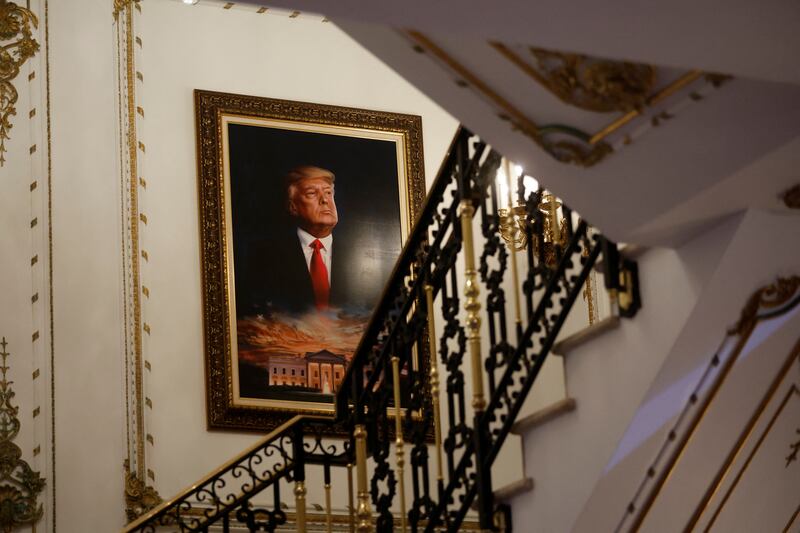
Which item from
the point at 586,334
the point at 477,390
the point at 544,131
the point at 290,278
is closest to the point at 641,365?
the point at 586,334

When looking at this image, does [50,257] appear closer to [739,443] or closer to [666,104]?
[739,443]

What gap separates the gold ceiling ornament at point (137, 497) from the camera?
9133mm

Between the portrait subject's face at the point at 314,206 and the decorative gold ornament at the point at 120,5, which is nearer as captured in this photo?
the decorative gold ornament at the point at 120,5

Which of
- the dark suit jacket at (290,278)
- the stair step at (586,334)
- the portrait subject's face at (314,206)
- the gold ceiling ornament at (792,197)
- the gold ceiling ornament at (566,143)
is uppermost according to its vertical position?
the portrait subject's face at (314,206)

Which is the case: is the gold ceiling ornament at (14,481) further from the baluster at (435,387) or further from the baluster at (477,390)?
the baluster at (477,390)

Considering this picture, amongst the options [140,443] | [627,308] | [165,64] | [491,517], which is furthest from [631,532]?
[165,64]

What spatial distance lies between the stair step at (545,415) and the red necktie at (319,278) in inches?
184

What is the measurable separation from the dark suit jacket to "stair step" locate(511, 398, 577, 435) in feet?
15.1

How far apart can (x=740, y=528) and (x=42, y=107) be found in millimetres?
5568

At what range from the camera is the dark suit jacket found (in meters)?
10.1

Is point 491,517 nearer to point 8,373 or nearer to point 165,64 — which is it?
point 8,373

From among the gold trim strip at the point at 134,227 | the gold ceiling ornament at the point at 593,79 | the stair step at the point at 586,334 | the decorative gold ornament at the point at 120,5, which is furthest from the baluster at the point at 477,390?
the decorative gold ornament at the point at 120,5

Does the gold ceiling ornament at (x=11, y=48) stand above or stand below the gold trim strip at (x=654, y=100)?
above

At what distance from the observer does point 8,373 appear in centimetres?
917
